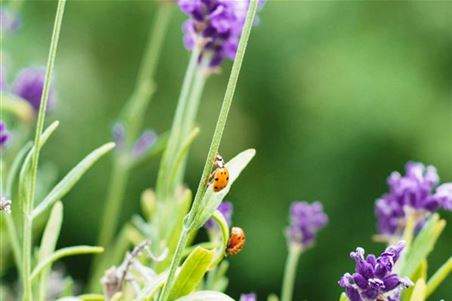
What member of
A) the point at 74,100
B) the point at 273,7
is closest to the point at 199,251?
the point at 74,100

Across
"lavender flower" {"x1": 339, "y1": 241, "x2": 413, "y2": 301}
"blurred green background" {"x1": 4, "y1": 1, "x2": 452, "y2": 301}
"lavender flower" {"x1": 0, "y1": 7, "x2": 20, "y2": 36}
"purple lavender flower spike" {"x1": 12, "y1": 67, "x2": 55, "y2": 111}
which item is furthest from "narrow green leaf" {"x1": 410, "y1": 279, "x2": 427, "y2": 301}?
"blurred green background" {"x1": 4, "y1": 1, "x2": 452, "y2": 301}

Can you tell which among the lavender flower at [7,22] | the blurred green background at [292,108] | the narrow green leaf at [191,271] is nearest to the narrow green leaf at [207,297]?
the narrow green leaf at [191,271]

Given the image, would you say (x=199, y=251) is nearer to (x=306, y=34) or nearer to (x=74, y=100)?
(x=74, y=100)

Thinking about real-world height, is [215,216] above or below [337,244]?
above

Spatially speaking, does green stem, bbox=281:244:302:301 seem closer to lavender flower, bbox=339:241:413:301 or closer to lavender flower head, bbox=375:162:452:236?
lavender flower head, bbox=375:162:452:236

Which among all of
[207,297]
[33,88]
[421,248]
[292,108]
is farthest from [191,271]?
[292,108]

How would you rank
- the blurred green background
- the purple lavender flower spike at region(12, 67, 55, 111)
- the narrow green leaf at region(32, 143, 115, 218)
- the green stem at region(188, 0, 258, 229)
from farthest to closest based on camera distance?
the blurred green background → the purple lavender flower spike at region(12, 67, 55, 111) → the narrow green leaf at region(32, 143, 115, 218) → the green stem at region(188, 0, 258, 229)
